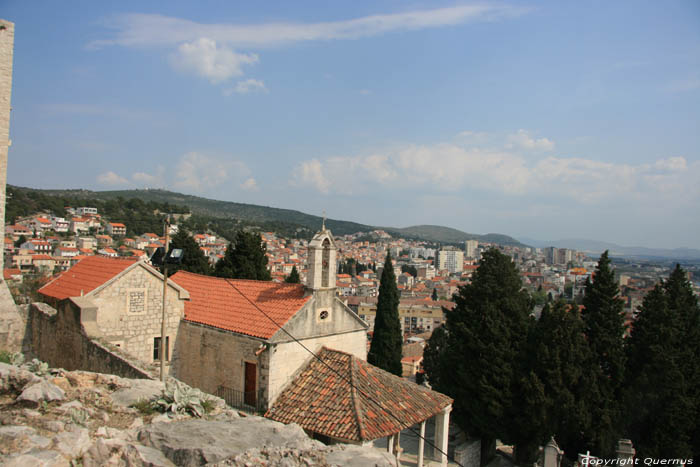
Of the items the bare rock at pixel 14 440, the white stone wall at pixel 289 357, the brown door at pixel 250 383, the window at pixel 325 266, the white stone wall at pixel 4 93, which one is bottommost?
the brown door at pixel 250 383

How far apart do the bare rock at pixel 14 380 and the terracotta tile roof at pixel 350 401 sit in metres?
7.22

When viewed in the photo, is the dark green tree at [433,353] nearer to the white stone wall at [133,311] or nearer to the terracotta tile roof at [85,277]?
the white stone wall at [133,311]

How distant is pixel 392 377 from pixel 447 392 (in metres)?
5.46

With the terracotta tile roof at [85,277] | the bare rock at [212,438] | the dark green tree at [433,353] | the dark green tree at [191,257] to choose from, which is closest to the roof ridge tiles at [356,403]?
the bare rock at [212,438]

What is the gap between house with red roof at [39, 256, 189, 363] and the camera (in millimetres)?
13633

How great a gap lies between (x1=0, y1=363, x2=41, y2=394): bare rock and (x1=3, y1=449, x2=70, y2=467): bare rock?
215 centimetres

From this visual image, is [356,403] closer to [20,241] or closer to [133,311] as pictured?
[133,311]

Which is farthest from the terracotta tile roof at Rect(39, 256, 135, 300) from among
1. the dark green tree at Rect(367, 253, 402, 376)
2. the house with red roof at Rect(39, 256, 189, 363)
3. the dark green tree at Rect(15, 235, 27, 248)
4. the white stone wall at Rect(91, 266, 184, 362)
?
the dark green tree at Rect(15, 235, 27, 248)

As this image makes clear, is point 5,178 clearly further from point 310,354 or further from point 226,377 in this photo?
point 310,354

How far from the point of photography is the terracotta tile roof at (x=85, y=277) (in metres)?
14.7

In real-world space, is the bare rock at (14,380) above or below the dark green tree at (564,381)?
above

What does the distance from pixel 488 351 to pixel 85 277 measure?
14.7 meters

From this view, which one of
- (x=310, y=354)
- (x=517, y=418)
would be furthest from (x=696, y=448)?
(x=310, y=354)

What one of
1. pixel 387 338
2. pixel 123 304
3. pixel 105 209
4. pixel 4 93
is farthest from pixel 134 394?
pixel 105 209
